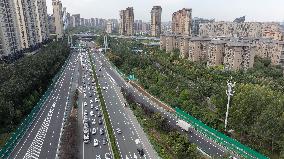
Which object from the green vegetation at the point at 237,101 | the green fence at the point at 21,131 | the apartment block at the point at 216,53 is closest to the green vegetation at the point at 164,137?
the green vegetation at the point at 237,101

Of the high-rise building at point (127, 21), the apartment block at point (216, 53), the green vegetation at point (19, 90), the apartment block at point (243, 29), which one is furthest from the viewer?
the high-rise building at point (127, 21)

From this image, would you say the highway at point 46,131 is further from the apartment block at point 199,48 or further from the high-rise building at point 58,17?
the high-rise building at point 58,17

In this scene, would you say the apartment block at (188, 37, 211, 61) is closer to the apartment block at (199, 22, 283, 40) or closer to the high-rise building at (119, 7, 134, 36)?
the apartment block at (199, 22, 283, 40)

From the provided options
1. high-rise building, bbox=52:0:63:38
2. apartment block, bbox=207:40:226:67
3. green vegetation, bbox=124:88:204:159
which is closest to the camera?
green vegetation, bbox=124:88:204:159

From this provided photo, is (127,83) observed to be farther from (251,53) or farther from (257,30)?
(257,30)

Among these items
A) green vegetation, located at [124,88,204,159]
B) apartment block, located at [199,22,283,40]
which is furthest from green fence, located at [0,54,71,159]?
apartment block, located at [199,22,283,40]

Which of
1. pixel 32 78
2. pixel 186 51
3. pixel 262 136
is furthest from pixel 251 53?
pixel 32 78

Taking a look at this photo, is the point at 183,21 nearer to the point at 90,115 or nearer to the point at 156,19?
the point at 156,19
